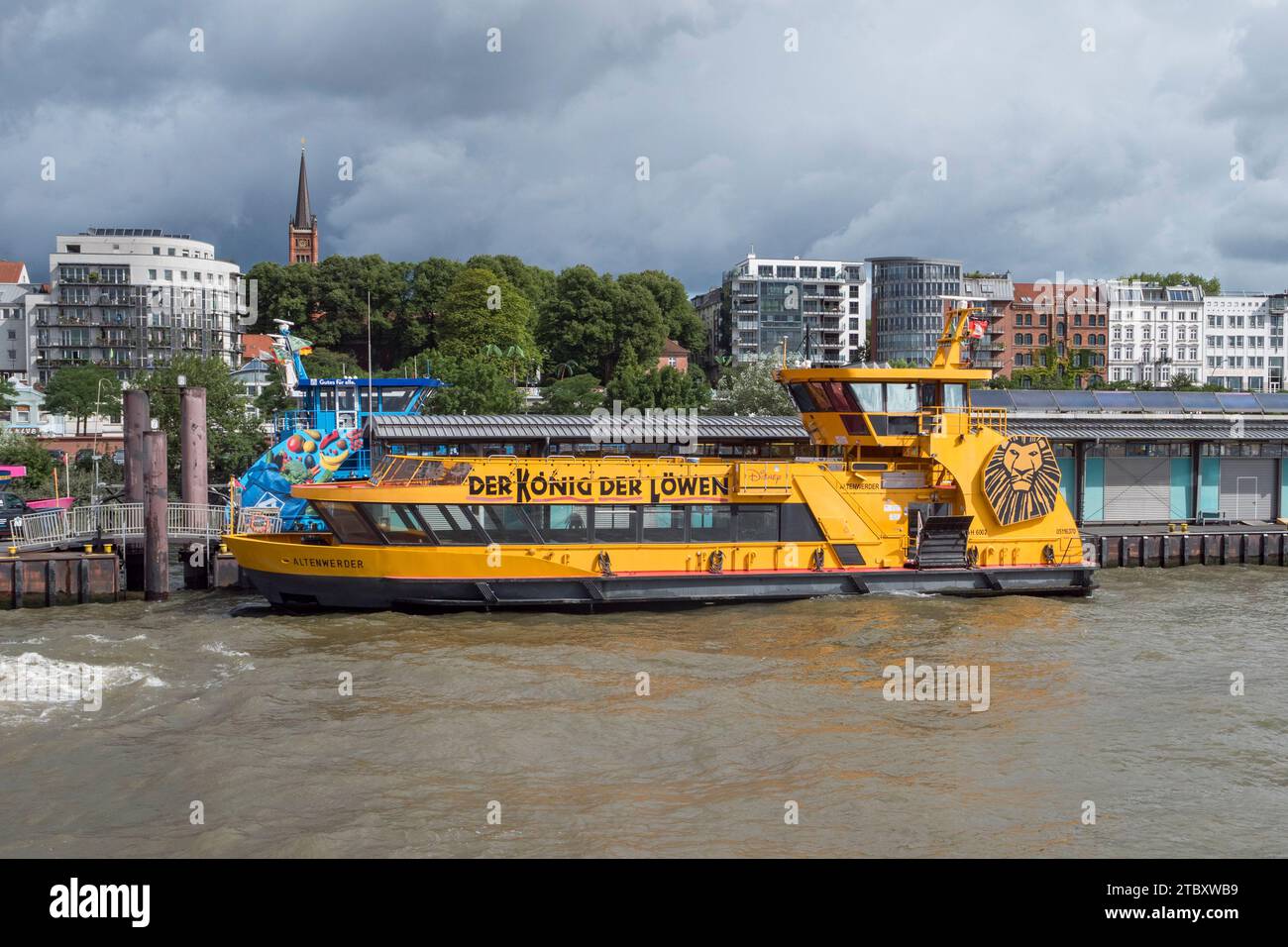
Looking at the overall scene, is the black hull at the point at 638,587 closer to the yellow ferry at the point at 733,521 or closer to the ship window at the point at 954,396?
the yellow ferry at the point at 733,521

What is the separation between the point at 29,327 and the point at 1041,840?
415ft

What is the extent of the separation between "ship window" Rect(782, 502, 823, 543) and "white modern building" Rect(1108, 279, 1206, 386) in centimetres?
10919

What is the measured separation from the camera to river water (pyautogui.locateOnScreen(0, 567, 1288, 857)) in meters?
13.5

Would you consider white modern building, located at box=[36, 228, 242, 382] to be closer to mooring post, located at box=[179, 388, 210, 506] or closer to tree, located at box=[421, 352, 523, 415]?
tree, located at box=[421, 352, 523, 415]

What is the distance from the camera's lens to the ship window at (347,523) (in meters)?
26.1

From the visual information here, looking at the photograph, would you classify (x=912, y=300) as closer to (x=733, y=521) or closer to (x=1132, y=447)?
(x=1132, y=447)

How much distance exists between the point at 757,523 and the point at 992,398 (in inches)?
742

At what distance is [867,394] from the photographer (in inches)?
1174

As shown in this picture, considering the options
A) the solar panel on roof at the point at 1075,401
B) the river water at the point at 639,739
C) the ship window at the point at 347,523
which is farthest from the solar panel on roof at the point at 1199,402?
the ship window at the point at 347,523

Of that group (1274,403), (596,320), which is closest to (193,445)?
(1274,403)

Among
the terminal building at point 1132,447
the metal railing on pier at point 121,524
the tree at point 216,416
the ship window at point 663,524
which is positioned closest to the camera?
the ship window at point 663,524

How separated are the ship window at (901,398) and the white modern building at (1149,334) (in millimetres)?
106151

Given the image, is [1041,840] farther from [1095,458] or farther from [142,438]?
[1095,458]
